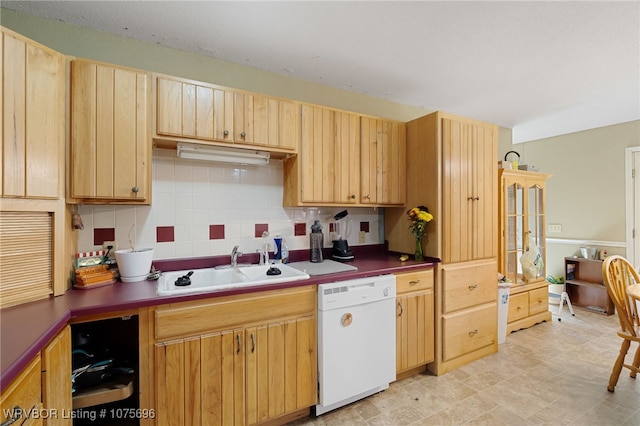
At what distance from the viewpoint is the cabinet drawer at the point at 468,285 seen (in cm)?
235

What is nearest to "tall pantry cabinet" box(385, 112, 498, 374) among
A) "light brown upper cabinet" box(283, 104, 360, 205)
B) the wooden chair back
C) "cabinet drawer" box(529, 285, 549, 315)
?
"light brown upper cabinet" box(283, 104, 360, 205)

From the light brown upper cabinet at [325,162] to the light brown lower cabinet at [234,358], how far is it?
772 mm

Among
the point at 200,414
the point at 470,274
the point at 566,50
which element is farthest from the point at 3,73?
the point at 566,50

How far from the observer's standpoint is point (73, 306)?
1303 mm

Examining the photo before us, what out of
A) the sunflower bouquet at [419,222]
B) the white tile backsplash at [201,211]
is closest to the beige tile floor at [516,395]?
the sunflower bouquet at [419,222]

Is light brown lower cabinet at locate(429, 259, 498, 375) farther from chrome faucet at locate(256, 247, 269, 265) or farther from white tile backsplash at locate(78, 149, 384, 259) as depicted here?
chrome faucet at locate(256, 247, 269, 265)

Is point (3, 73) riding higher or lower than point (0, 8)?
lower

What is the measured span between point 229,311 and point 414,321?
1.43 metres

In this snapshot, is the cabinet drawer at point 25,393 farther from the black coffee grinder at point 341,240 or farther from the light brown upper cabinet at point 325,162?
the black coffee grinder at point 341,240

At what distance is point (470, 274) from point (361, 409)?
1405 mm

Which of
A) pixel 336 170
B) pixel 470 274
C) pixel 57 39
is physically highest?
pixel 57 39

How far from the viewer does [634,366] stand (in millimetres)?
2141

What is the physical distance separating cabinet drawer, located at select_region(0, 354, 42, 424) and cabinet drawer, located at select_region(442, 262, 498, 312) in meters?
2.42

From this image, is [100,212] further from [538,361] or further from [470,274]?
[538,361]
